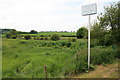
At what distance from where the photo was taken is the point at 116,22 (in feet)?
18.1

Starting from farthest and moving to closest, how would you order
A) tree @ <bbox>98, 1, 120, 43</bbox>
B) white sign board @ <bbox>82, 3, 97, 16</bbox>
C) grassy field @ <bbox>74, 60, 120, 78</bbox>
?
1. tree @ <bbox>98, 1, 120, 43</bbox>
2. white sign board @ <bbox>82, 3, 97, 16</bbox>
3. grassy field @ <bbox>74, 60, 120, 78</bbox>

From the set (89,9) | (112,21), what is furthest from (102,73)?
(112,21)

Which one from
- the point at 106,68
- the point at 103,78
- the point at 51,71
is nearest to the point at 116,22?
the point at 106,68

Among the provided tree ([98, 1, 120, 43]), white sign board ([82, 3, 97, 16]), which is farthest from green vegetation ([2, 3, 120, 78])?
white sign board ([82, 3, 97, 16])

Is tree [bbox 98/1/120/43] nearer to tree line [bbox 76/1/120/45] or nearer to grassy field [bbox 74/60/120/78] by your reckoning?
tree line [bbox 76/1/120/45]

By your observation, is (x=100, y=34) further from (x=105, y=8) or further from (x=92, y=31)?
(x=105, y=8)

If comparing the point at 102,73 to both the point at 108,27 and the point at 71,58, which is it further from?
the point at 108,27

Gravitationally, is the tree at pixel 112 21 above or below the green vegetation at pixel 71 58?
above

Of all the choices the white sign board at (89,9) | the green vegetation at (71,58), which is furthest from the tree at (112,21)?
the white sign board at (89,9)

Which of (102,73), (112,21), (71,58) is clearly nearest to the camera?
(102,73)

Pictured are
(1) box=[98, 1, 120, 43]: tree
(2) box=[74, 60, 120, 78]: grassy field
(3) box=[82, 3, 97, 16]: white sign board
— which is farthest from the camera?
(1) box=[98, 1, 120, 43]: tree

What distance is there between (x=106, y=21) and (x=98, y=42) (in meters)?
1.55

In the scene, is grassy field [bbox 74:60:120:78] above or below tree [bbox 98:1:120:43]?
below

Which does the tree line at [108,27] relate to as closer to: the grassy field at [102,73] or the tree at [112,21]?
the tree at [112,21]
